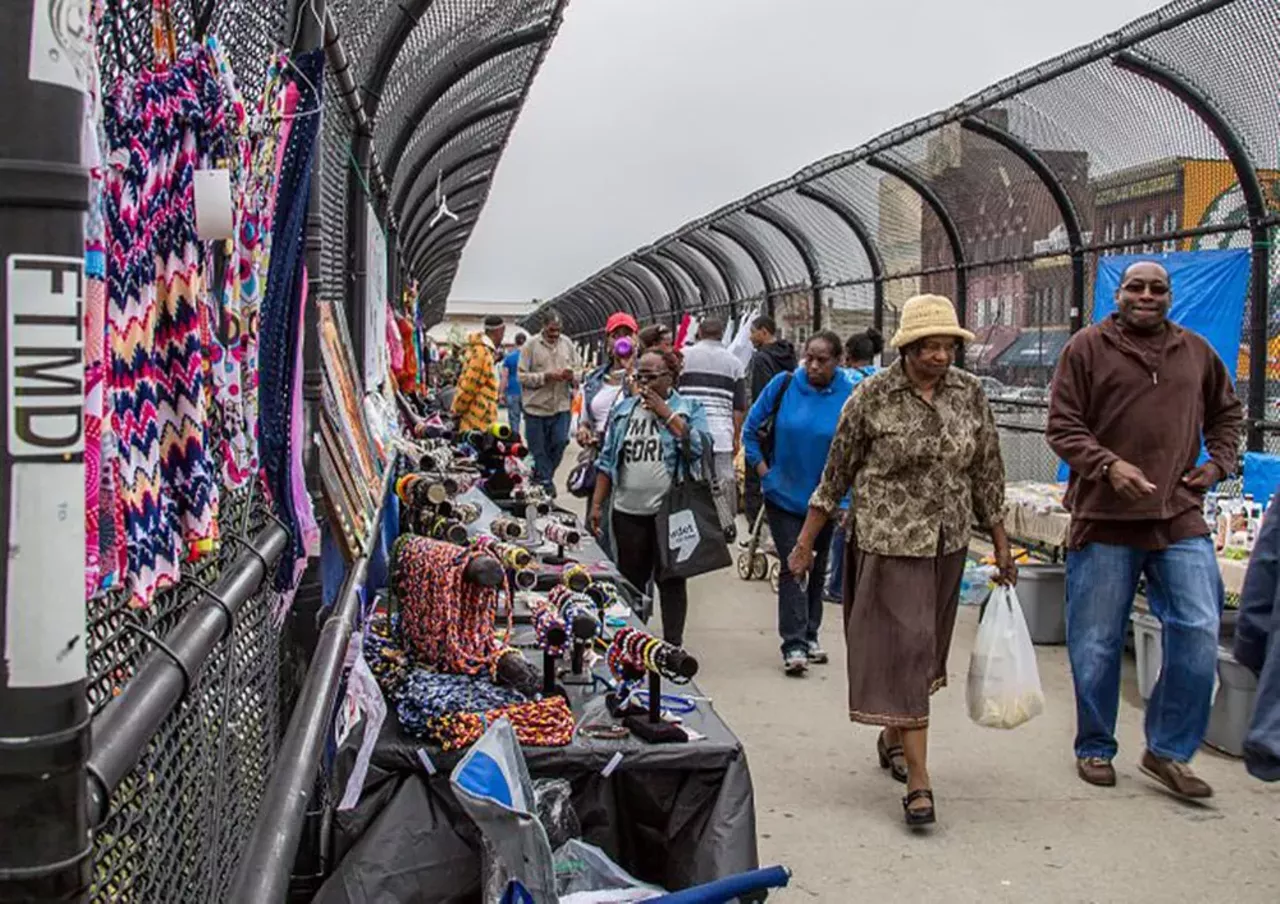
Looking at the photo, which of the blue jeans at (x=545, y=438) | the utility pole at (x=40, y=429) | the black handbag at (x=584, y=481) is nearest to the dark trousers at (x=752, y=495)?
the black handbag at (x=584, y=481)

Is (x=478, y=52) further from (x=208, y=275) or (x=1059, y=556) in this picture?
(x=208, y=275)

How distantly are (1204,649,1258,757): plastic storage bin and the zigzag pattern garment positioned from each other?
491 cm

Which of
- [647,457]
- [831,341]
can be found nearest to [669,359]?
[647,457]

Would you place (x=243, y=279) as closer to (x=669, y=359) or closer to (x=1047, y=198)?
(x=669, y=359)

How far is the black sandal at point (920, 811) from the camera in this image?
15.6 feet

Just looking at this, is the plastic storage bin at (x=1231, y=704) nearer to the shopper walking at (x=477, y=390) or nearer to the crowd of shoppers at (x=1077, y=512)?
the crowd of shoppers at (x=1077, y=512)

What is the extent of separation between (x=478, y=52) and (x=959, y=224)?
5.06 metres

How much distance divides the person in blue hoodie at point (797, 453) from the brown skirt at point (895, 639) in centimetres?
183

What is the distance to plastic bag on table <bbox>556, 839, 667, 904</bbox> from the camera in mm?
3213

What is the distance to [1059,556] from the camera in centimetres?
903

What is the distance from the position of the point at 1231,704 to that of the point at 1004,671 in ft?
4.44

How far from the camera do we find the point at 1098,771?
17.5 ft

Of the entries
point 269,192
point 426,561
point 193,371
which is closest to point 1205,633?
point 426,561

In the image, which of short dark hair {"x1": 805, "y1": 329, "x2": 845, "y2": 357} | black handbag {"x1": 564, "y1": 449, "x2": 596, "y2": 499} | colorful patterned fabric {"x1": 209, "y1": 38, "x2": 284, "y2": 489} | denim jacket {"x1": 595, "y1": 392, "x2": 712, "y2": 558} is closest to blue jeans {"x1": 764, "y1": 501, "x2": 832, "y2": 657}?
denim jacket {"x1": 595, "y1": 392, "x2": 712, "y2": 558}
